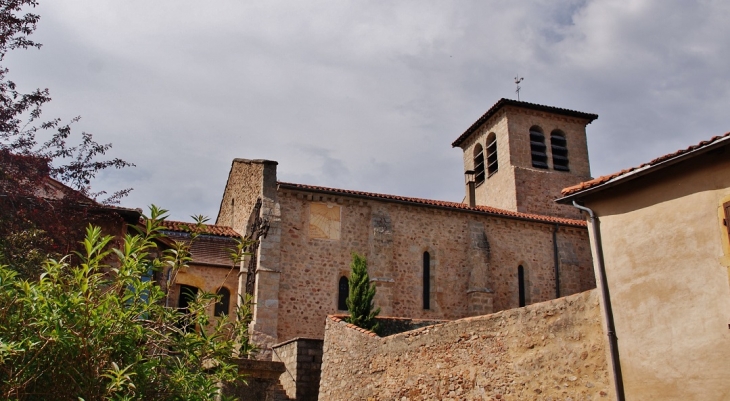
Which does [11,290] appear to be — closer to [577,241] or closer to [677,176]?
[677,176]

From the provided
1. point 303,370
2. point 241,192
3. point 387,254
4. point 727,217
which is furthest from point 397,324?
point 727,217

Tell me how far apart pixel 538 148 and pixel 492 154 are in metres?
2.36

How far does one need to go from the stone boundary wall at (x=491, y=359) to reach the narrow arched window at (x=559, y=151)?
2125cm

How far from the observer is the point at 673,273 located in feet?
29.8

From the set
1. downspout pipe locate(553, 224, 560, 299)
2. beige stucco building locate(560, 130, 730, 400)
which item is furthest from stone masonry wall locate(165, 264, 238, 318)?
beige stucco building locate(560, 130, 730, 400)

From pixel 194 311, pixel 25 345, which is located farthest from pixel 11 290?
pixel 194 311

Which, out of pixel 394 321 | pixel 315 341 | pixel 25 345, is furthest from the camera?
pixel 394 321

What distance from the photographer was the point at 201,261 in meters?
21.8

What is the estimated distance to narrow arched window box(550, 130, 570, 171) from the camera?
32.8 m

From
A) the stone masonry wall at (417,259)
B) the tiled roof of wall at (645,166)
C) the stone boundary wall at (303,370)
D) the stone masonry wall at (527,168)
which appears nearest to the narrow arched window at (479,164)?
the stone masonry wall at (527,168)

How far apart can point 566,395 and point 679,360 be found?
1.90 metres

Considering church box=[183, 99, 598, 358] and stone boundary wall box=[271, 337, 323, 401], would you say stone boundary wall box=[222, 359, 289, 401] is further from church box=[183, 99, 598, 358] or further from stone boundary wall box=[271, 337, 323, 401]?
church box=[183, 99, 598, 358]

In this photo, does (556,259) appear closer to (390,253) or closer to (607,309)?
(390,253)

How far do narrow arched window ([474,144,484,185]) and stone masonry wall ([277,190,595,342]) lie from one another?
10.4 meters
